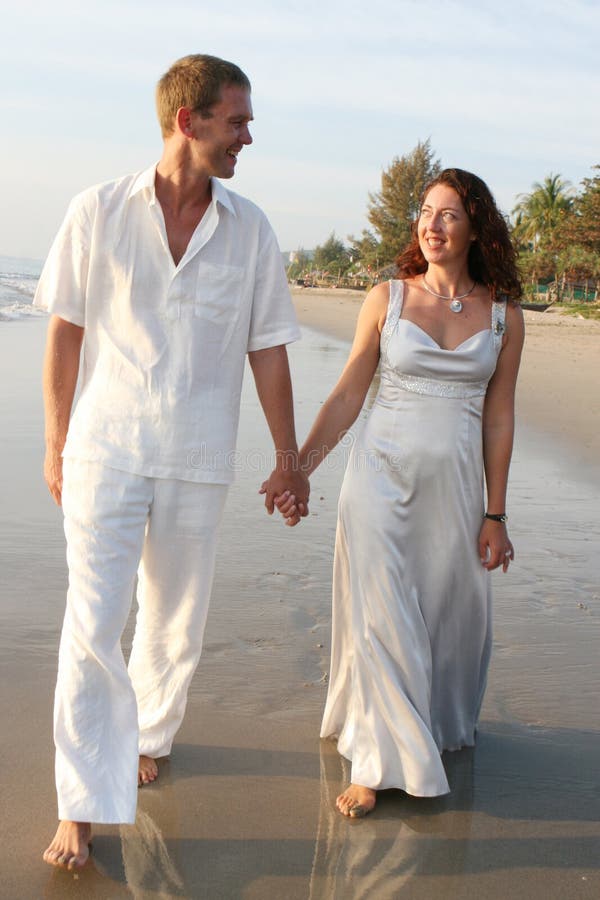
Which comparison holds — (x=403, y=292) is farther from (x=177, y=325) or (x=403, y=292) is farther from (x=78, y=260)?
(x=78, y=260)

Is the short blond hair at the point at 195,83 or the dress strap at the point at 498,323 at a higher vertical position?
the short blond hair at the point at 195,83

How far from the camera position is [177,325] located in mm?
3342

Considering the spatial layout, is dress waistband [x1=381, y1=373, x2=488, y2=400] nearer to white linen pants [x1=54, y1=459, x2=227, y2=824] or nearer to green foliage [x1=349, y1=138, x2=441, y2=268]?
white linen pants [x1=54, y1=459, x2=227, y2=824]

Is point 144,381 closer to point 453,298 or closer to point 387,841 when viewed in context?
point 453,298

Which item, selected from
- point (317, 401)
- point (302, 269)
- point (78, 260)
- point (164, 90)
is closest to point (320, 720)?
point (78, 260)

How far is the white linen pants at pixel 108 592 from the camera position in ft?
10.4

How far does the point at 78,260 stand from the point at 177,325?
37 centimetres

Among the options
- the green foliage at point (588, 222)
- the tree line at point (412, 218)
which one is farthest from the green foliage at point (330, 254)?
the green foliage at point (588, 222)

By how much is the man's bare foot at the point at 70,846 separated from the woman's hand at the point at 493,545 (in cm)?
166

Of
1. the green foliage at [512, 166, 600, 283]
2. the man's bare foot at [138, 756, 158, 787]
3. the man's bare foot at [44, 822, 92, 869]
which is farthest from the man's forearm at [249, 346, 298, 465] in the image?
the green foliage at [512, 166, 600, 283]

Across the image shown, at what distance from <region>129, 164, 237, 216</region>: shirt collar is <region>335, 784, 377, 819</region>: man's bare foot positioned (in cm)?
194

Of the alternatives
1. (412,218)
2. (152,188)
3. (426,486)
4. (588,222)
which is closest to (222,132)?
(152,188)

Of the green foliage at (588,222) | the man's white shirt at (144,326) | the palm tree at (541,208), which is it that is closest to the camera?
the man's white shirt at (144,326)

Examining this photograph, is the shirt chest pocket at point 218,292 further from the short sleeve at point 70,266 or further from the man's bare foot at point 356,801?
the man's bare foot at point 356,801
